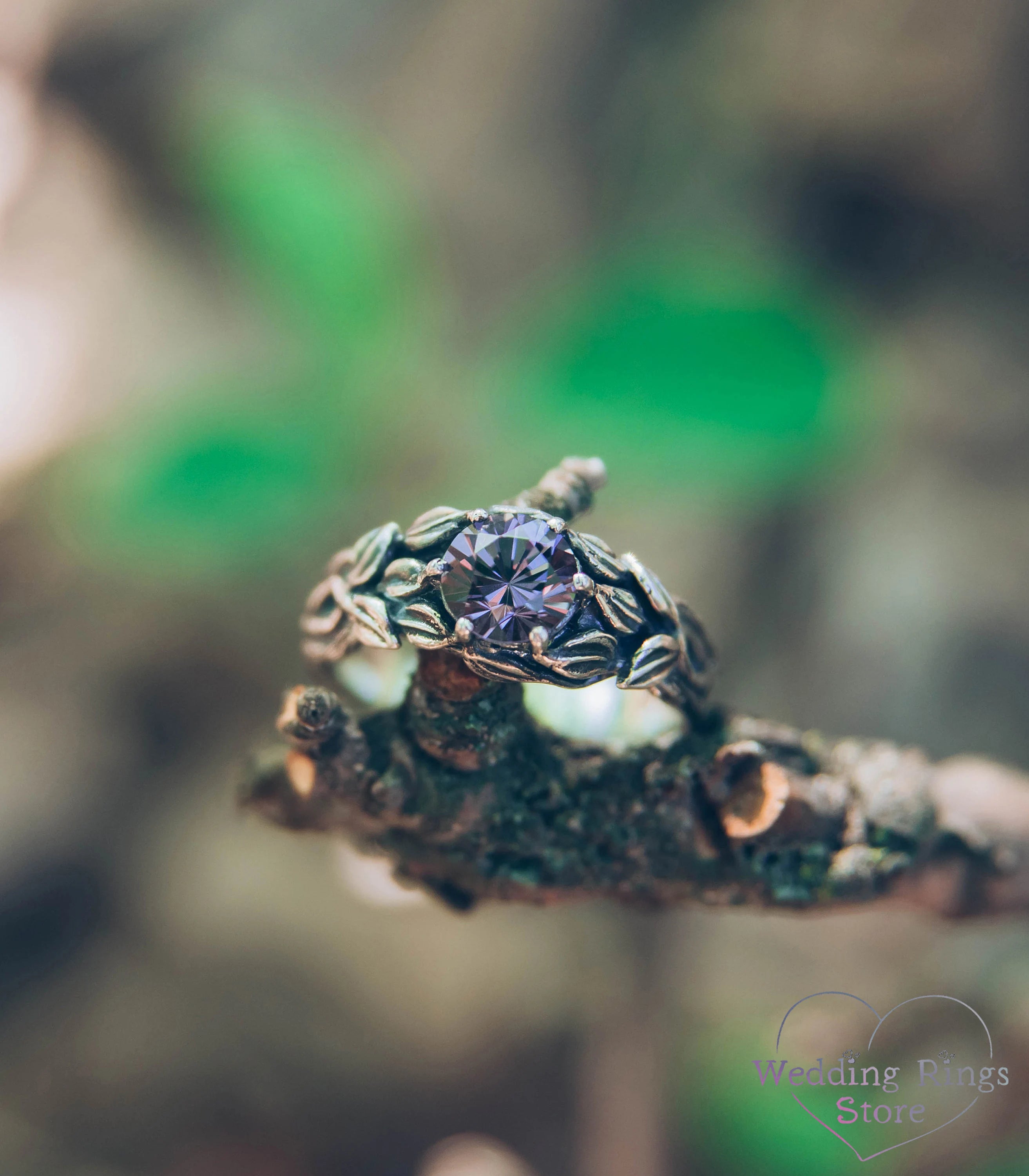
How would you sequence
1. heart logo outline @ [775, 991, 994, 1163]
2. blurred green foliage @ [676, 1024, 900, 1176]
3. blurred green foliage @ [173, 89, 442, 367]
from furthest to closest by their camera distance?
blurred green foliage @ [173, 89, 442, 367]
blurred green foliage @ [676, 1024, 900, 1176]
heart logo outline @ [775, 991, 994, 1163]

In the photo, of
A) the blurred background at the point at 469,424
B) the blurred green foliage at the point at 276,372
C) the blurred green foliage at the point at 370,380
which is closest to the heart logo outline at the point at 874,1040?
the blurred background at the point at 469,424

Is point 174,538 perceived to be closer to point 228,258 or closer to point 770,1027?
point 228,258

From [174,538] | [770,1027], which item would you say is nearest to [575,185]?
[174,538]

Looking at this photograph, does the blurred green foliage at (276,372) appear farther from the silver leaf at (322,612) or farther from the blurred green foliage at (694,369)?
the silver leaf at (322,612)

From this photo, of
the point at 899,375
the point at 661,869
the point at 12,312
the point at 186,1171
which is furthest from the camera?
the point at 899,375

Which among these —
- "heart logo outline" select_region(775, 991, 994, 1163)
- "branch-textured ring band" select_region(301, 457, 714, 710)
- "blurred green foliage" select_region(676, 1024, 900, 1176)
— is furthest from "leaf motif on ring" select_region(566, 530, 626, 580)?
"blurred green foliage" select_region(676, 1024, 900, 1176)

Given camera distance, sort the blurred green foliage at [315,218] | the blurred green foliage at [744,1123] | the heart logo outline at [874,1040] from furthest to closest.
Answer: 1. the blurred green foliage at [315,218]
2. the blurred green foliage at [744,1123]
3. the heart logo outline at [874,1040]

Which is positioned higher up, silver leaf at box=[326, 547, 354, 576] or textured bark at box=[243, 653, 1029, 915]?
silver leaf at box=[326, 547, 354, 576]

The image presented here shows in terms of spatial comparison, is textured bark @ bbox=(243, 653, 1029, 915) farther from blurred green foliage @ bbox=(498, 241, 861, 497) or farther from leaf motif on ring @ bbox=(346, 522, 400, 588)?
blurred green foliage @ bbox=(498, 241, 861, 497)
